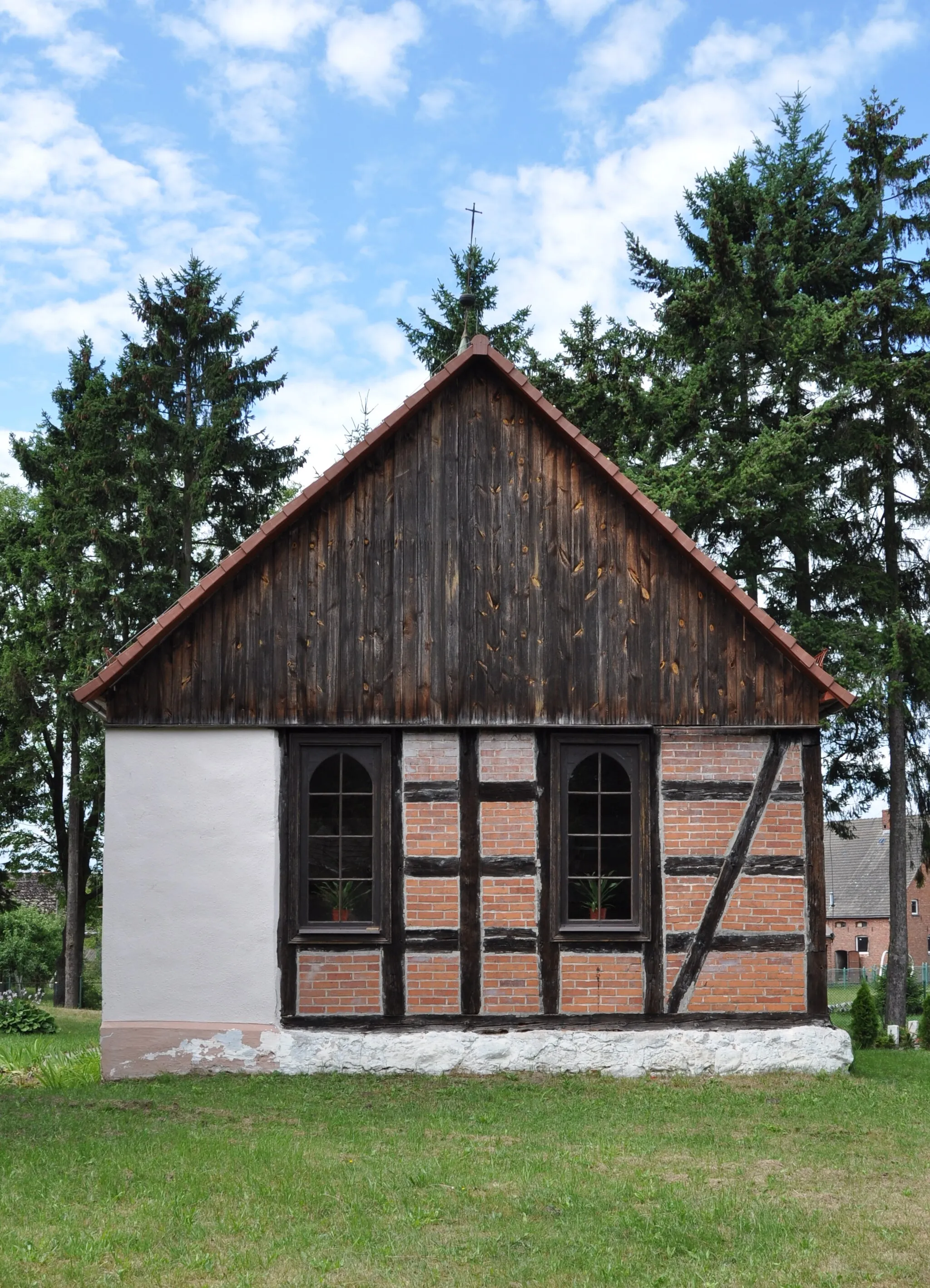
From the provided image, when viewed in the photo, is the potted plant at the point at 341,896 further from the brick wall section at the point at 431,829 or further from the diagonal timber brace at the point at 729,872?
the diagonal timber brace at the point at 729,872

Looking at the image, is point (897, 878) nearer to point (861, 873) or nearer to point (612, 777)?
point (612, 777)

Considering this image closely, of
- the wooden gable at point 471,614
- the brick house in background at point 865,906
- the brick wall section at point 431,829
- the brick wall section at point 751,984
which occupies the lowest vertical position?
the brick house in background at point 865,906

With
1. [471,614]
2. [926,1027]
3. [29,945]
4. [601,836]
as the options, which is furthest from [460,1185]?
[29,945]

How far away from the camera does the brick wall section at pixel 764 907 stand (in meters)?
12.3

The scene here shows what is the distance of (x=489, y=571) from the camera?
1248 centimetres

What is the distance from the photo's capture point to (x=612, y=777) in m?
12.5

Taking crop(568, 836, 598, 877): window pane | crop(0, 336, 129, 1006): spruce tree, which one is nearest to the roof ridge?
crop(568, 836, 598, 877): window pane

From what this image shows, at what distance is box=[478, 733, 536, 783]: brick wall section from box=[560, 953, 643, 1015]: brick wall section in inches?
65.9

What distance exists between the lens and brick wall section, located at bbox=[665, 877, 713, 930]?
12211 mm

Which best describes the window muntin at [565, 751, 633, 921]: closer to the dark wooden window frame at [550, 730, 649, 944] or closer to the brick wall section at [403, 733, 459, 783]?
the dark wooden window frame at [550, 730, 649, 944]

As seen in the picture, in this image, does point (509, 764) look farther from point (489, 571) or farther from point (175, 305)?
point (175, 305)

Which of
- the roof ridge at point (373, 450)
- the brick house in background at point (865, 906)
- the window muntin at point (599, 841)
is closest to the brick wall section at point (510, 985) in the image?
the window muntin at point (599, 841)

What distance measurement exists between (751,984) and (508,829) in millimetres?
2636

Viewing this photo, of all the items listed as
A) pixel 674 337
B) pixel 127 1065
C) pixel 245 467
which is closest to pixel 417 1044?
pixel 127 1065
